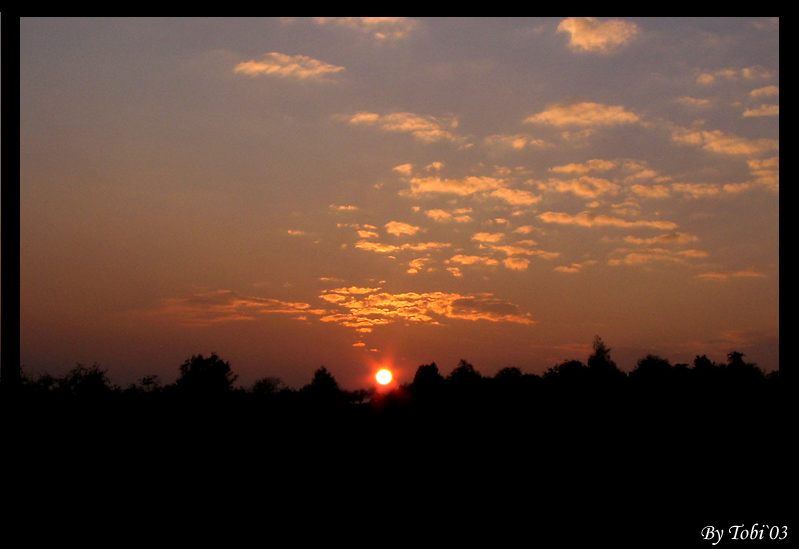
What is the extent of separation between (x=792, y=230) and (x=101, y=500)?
13231 mm

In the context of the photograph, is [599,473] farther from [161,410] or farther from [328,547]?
[161,410]

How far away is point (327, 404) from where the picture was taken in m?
24.4

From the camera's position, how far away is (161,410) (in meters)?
20.5

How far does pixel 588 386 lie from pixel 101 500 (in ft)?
50.5

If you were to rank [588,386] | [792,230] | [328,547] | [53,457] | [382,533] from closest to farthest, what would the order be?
[792,230] → [328,547] → [382,533] → [53,457] → [588,386]

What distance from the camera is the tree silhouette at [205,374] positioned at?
98.1 ft

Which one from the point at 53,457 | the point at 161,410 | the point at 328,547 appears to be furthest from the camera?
the point at 161,410

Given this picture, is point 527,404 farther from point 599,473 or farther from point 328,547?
point 328,547

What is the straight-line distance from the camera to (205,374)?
1273 inches

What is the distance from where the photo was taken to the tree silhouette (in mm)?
29894

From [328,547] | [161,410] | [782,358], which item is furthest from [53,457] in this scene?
[782,358]
